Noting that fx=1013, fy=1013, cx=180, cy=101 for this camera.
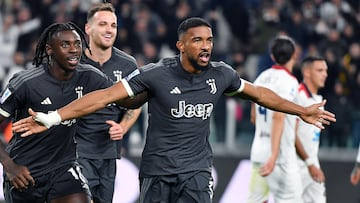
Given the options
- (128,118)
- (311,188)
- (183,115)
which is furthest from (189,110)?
(311,188)

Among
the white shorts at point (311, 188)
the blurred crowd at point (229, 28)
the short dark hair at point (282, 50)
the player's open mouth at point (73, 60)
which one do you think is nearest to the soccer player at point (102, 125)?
the player's open mouth at point (73, 60)

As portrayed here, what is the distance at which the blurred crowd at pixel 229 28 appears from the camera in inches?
684

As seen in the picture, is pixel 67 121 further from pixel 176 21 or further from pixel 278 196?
pixel 176 21

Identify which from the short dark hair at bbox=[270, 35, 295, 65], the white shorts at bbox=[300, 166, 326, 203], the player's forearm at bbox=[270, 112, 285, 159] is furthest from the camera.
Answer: the white shorts at bbox=[300, 166, 326, 203]

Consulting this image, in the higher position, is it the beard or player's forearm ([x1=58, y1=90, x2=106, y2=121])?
the beard

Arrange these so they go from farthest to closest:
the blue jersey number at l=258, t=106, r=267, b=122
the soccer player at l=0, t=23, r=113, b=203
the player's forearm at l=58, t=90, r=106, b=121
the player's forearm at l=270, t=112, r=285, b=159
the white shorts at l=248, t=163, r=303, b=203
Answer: the blue jersey number at l=258, t=106, r=267, b=122 → the white shorts at l=248, t=163, r=303, b=203 → the player's forearm at l=270, t=112, r=285, b=159 → the soccer player at l=0, t=23, r=113, b=203 → the player's forearm at l=58, t=90, r=106, b=121

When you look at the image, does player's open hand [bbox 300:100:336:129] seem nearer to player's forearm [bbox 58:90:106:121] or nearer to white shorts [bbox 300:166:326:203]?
player's forearm [bbox 58:90:106:121]

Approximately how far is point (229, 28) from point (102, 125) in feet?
32.0

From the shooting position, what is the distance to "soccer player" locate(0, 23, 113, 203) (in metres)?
8.33

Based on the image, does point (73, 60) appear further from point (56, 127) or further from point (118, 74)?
point (118, 74)

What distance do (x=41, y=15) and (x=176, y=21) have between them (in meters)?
2.72

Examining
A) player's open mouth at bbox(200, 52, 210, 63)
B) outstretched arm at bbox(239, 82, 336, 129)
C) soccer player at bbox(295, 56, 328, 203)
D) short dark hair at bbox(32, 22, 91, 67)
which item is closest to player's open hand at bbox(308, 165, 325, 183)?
soccer player at bbox(295, 56, 328, 203)

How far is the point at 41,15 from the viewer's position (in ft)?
63.9

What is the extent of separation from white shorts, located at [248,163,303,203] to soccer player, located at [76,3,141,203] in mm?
1924
